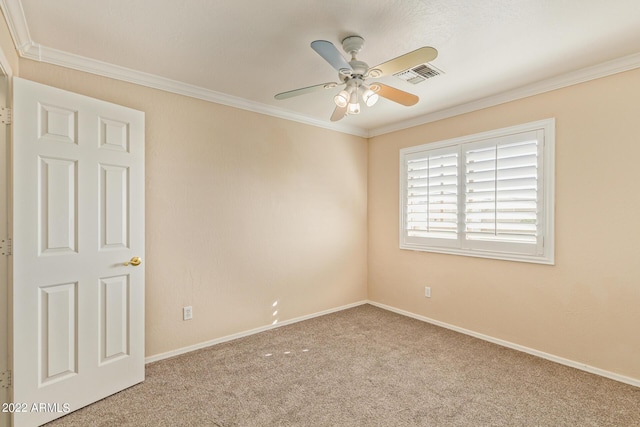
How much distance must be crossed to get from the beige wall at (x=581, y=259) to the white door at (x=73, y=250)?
3.22 m

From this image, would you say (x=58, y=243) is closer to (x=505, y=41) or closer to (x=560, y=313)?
→ (x=505, y=41)

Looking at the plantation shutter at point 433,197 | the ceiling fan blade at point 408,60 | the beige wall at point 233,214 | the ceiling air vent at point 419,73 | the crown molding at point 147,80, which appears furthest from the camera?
the plantation shutter at point 433,197

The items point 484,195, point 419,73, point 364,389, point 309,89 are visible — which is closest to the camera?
point 309,89

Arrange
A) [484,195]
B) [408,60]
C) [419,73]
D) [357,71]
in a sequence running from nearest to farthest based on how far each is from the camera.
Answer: [408,60] → [357,71] → [419,73] → [484,195]

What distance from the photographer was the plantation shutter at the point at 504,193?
115 inches

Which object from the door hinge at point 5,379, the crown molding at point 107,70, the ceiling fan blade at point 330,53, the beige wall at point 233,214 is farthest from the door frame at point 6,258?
the ceiling fan blade at point 330,53

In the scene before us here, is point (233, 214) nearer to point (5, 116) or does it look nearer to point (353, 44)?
point (5, 116)

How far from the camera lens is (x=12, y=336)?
189cm

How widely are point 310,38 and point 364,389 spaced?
2553 mm

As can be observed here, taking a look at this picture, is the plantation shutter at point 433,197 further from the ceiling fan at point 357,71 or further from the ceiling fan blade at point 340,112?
the ceiling fan blade at point 340,112

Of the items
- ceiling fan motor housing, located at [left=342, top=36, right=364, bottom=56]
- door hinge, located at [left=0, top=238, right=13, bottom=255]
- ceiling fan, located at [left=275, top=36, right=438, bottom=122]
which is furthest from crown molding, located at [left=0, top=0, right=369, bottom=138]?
ceiling fan motor housing, located at [left=342, top=36, right=364, bottom=56]

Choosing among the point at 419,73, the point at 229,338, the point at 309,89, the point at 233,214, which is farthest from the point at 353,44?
the point at 229,338

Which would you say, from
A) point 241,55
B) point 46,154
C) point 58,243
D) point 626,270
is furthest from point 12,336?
point 626,270

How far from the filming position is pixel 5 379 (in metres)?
1.92
